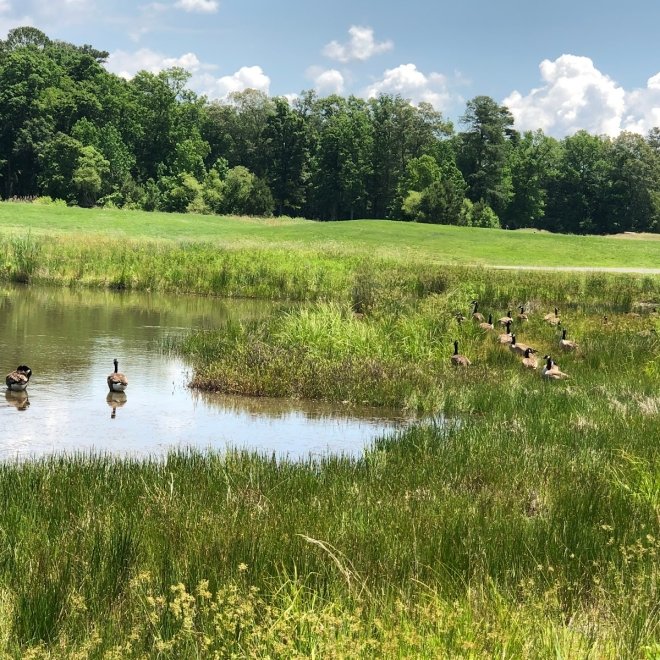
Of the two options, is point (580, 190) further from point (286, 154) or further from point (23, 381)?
point (23, 381)

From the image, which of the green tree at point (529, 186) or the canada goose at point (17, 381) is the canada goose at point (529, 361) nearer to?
the canada goose at point (17, 381)

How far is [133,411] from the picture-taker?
11.5 meters

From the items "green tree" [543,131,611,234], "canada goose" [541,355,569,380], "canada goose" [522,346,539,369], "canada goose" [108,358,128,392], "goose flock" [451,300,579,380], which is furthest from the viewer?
"green tree" [543,131,611,234]

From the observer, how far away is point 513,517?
231 inches

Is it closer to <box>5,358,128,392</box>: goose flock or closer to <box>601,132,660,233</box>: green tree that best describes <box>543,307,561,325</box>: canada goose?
<box>5,358,128,392</box>: goose flock

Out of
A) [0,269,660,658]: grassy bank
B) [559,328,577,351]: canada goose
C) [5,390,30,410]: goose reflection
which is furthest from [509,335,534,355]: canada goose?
[5,390,30,410]: goose reflection

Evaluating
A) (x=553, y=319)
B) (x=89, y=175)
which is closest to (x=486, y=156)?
(x=89, y=175)

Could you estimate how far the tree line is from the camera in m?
88.5

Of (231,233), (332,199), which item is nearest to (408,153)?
(332,199)

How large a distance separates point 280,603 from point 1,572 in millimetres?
1671

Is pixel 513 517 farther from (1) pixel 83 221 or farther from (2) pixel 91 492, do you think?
(1) pixel 83 221

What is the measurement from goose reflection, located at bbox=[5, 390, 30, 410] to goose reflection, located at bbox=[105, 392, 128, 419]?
3.79 feet

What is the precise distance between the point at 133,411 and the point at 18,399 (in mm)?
1712

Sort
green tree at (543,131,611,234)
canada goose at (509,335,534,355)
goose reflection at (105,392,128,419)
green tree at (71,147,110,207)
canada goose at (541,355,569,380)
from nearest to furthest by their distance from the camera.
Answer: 1. goose reflection at (105,392,128,419)
2. canada goose at (541,355,569,380)
3. canada goose at (509,335,534,355)
4. green tree at (71,147,110,207)
5. green tree at (543,131,611,234)
